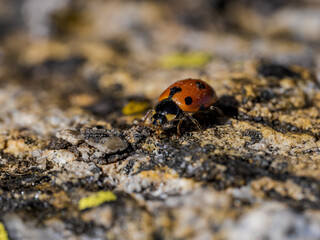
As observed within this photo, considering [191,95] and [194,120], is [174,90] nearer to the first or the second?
[191,95]

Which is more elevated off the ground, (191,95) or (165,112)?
(191,95)

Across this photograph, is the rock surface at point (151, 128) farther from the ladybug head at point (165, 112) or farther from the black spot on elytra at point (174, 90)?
the black spot on elytra at point (174, 90)

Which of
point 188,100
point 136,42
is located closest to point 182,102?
point 188,100

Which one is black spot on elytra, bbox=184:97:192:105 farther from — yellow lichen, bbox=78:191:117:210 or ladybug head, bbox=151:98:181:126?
yellow lichen, bbox=78:191:117:210

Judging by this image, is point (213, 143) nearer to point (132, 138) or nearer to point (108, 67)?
point (132, 138)

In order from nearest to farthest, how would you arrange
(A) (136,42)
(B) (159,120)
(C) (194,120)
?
(B) (159,120) < (C) (194,120) < (A) (136,42)

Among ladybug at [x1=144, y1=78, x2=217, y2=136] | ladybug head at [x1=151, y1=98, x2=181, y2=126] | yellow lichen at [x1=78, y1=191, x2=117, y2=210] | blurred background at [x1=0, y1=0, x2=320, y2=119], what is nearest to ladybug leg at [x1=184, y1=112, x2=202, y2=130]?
ladybug at [x1=144, y1=78, x2=217, y2=136]

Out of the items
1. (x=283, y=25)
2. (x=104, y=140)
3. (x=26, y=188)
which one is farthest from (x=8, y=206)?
(x=283, y=25)
